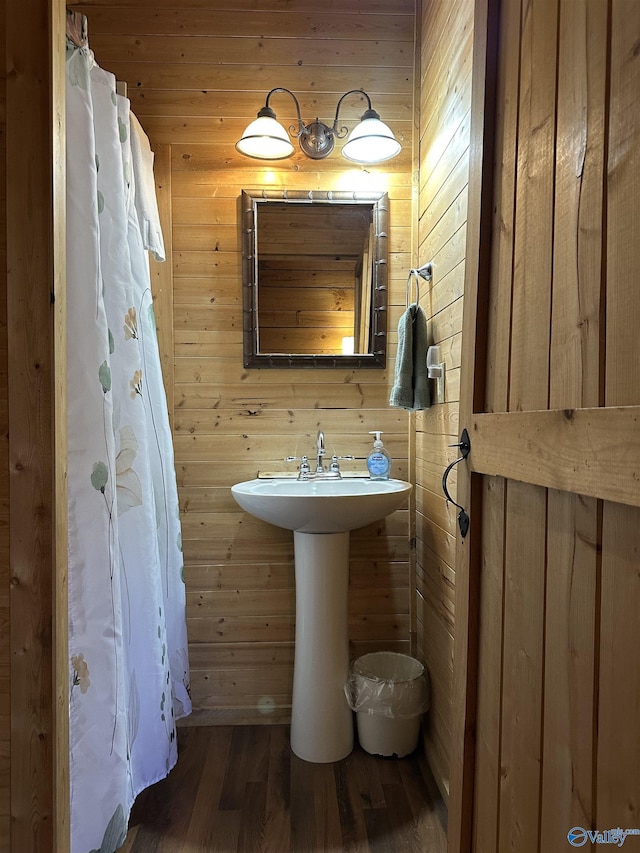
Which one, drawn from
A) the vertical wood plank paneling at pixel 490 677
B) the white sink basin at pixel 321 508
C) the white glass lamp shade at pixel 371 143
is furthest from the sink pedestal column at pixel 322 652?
the white glass lamp shade at pixel 371 143

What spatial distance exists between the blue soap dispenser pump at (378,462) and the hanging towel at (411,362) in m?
0.25

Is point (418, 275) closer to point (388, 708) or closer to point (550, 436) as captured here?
point (550, 436)

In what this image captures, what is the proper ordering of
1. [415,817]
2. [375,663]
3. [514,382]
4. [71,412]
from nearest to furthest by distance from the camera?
[514,382] → [71,412] → [415,817] → [375,663]

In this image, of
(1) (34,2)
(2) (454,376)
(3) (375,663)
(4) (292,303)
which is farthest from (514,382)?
(3) (375,663)

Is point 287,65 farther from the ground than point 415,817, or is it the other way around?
point 287,65

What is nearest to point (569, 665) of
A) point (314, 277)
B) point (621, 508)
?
point (621, 508)

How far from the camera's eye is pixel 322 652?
1.86 m

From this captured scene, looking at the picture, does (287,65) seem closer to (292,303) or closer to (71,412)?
(292,303)

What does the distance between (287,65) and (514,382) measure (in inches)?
71.0

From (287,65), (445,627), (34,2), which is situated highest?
(287,65)

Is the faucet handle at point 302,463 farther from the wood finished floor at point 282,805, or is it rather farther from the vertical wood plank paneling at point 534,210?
the vertical wood plank paneling at point 534,210

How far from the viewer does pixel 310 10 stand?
2.07 metres

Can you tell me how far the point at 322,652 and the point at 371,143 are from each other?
1.80m

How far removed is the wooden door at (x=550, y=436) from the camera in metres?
0.63
